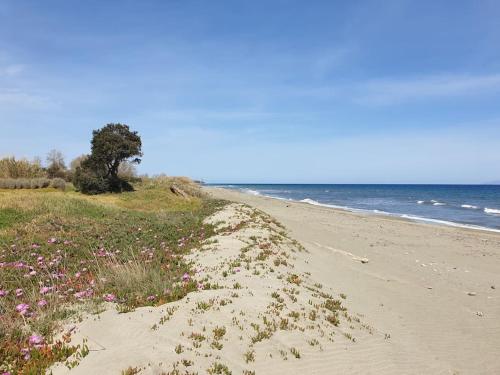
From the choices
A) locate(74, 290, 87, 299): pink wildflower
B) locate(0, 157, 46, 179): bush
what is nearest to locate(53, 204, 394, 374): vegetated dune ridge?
locate(74, 290, 87, 299): pink wildflower

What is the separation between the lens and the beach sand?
5680 millimetres

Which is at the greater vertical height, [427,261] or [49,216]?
[49,216]

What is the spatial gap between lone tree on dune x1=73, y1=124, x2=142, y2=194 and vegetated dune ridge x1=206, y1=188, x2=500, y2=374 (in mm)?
18803

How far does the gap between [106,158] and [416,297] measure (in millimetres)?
29054

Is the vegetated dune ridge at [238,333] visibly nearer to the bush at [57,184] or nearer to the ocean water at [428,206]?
the ocean water at [428,206]

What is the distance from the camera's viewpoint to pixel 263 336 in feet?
21.0

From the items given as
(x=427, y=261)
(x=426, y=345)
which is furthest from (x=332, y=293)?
(x=427, y=261)

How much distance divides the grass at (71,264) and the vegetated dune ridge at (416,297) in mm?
4174

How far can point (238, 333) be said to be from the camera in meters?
6.42

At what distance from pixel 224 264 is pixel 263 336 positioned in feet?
15.9

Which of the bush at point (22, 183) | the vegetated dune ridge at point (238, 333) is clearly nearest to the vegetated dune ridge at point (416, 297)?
the vegetated dune ridge at point (238, 333)

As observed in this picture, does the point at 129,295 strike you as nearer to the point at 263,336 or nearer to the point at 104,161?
the point at 263,336

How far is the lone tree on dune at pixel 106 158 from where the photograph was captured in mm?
31766

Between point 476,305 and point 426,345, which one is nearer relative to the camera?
point 426,345
